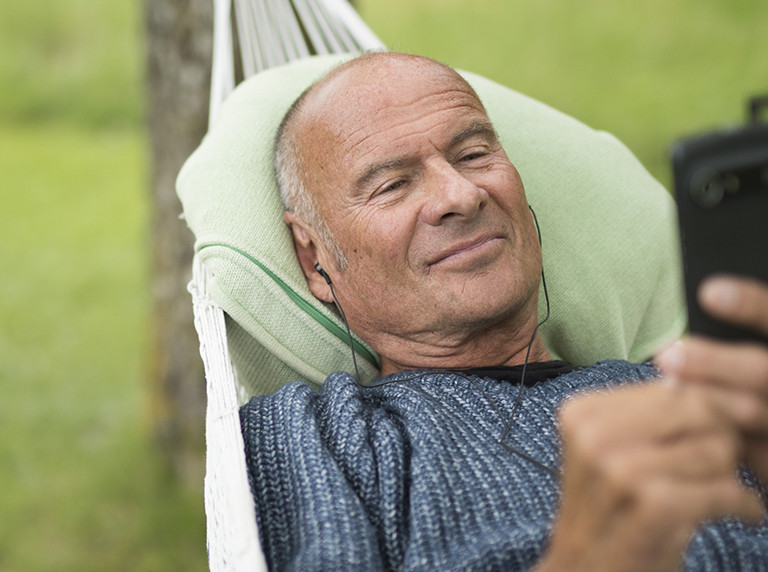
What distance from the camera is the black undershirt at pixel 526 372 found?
1.40m

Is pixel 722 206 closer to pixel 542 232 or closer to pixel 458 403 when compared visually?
pixel 458 403

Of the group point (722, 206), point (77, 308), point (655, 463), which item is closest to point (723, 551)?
point (655, 463)

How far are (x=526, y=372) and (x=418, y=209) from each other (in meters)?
0.38

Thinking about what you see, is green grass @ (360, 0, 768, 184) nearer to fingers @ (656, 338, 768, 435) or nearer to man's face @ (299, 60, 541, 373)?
man's face @ (299, 60, 541, 373)

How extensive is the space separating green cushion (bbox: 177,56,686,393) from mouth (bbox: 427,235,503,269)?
333 millimetres

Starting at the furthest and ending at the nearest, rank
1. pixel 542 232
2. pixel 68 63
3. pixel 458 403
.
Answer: pixel 68 63 → pixel 542 232 → pixel 458 403

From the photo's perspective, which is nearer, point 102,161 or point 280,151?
point 280,151

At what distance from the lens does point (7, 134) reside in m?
5.79

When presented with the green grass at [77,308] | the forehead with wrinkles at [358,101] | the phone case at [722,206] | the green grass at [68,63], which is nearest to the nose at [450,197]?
the forehead with wrinkles at [358,101]

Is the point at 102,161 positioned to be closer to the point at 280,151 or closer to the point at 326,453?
the point at 280,151

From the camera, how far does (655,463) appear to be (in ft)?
2.18

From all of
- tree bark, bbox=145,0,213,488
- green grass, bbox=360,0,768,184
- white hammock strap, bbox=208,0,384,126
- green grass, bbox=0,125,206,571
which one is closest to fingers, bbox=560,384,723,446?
white hammock strap, bbox=208,0,384,126

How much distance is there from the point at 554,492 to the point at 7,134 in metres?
5.92

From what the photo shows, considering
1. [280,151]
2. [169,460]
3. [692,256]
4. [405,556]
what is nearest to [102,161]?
[169,460]
